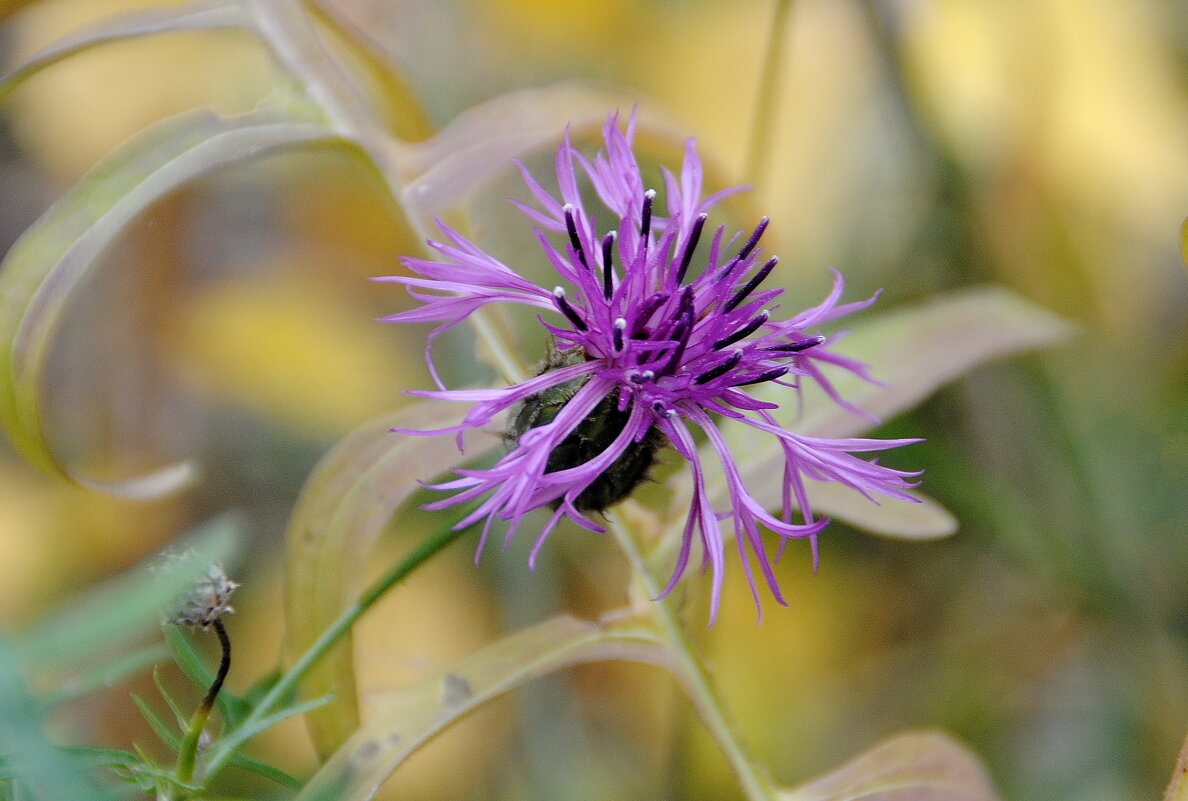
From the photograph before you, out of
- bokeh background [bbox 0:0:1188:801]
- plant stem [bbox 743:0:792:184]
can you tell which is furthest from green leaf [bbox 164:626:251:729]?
plant stem [bbox 743:0:792:184]

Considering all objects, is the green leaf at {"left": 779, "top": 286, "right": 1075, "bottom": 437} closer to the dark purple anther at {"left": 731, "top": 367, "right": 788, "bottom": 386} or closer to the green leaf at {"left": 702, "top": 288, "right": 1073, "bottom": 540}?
the green leaf at {"left": 702, "top": 288, "right": 1073, "bottom": 540}

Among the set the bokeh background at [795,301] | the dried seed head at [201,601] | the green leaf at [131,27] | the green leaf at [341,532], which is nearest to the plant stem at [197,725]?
the dried seed head at [201,601]

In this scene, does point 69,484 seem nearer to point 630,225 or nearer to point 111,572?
point 630,225

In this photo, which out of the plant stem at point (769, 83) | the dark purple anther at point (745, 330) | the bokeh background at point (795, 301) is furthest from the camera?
the bokeh background at point (795, 301)

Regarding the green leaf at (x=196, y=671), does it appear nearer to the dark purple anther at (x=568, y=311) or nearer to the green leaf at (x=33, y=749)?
the green leaf at (x=33, y=749)

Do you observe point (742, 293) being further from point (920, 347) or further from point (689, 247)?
point (920, 347)

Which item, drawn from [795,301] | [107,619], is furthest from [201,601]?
[795,301]
